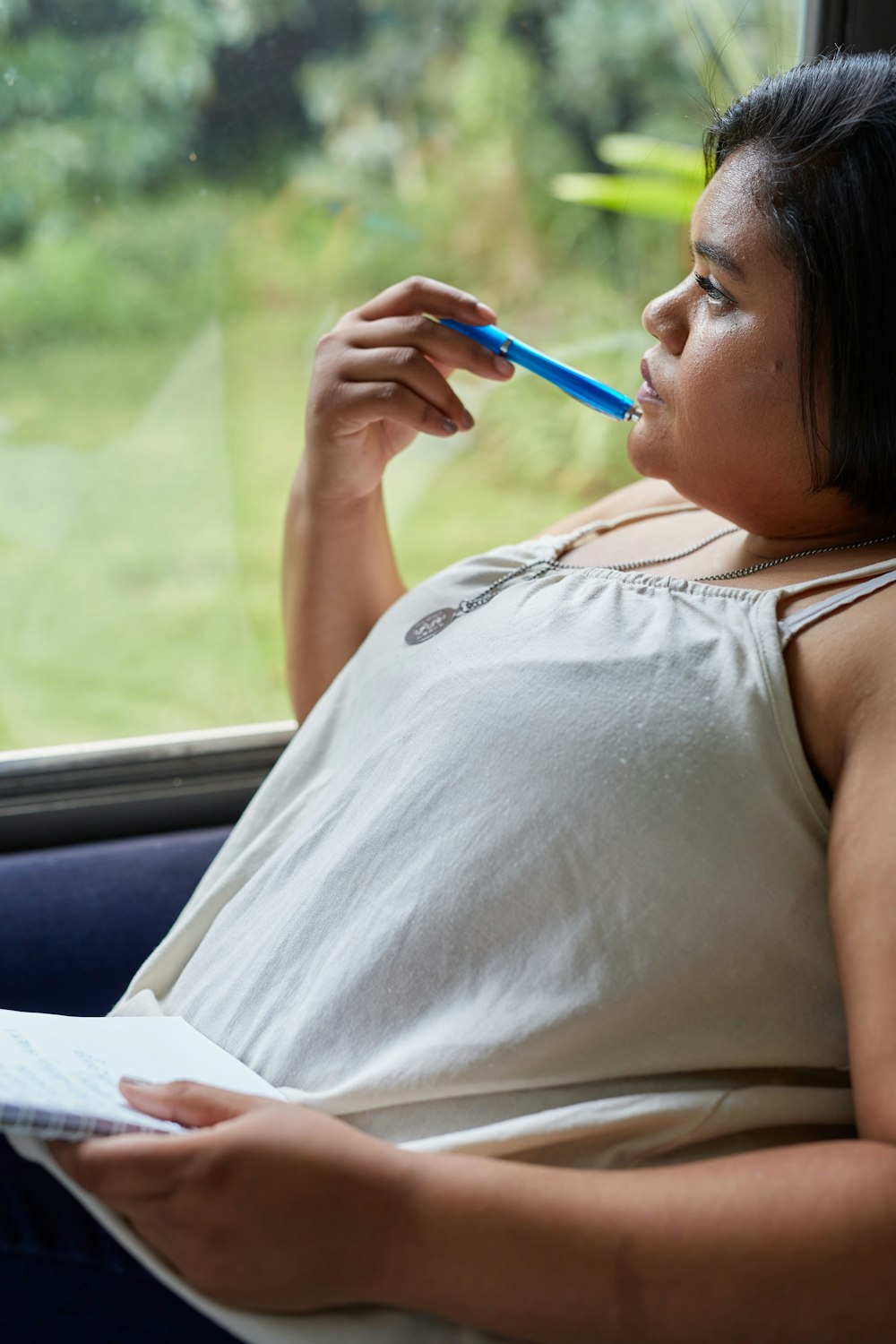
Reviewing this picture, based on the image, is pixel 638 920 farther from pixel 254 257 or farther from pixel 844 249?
pixel 254 257

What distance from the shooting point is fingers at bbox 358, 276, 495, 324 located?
1.05 meters

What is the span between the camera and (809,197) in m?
0.81

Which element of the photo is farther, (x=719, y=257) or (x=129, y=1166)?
(x=719, y=257)

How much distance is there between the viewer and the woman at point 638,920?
2.07ft

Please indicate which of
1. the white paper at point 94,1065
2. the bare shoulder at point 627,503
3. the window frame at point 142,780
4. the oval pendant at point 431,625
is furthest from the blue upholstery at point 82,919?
the bare shoulder at point 627,503

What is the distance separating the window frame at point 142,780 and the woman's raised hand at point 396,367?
523mm

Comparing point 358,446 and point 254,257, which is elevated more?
point 254,257

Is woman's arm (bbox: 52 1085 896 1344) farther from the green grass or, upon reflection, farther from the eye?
the green grass

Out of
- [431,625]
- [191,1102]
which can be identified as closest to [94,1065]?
[191,1102]

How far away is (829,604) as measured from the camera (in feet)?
2.60

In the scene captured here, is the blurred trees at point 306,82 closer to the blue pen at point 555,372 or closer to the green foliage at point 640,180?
the green foliage at point 640,180

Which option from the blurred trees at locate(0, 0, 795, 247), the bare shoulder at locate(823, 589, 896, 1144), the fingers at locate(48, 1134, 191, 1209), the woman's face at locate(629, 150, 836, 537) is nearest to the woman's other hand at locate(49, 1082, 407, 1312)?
the fingers at locate(48, 1134, 191, 1209)

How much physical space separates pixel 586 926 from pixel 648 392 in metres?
0.42

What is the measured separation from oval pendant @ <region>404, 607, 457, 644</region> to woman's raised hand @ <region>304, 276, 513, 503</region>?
0.17 m
